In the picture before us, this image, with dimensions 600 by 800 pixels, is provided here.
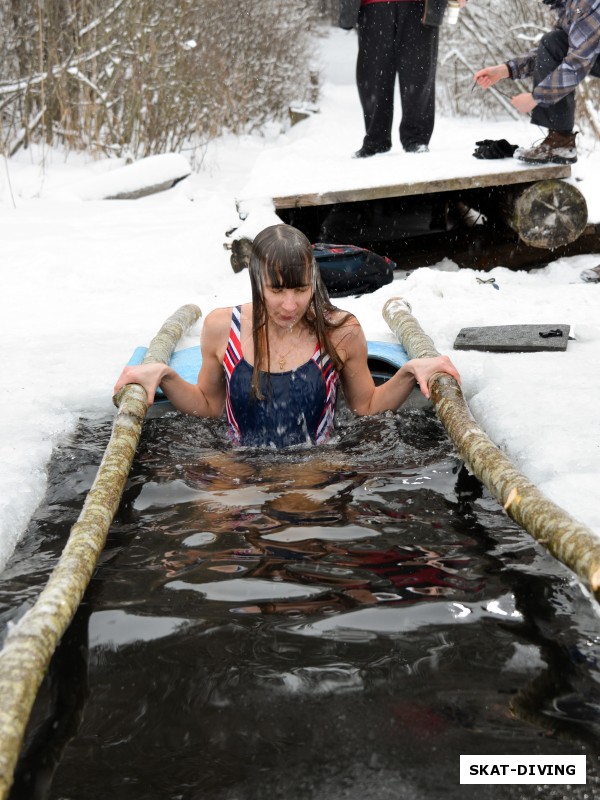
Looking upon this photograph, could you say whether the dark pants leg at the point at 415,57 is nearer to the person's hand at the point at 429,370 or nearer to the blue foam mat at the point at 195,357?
the blue foam mat at the point at 195,357

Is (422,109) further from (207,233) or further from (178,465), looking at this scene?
(178,465)

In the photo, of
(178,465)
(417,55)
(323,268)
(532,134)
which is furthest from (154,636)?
(532,134)

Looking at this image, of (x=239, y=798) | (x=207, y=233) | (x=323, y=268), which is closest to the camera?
(x=239, y=798)

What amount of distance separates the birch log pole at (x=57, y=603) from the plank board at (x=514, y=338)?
1931mm

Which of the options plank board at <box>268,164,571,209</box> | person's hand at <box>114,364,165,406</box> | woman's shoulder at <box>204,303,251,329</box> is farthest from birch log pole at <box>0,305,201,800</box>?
plank board at <box>268,164,571,209</box>

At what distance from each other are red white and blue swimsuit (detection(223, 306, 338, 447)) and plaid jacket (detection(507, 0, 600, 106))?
3.54 meters

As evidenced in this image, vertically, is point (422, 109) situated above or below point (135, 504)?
above

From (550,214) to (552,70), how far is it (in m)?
0.95

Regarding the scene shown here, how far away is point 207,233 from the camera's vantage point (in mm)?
8344

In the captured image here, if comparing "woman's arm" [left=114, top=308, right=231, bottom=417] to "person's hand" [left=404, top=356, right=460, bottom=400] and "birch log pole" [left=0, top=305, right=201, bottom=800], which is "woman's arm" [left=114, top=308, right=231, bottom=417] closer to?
"birch log pole" [left=0, top=305, right=201, bottom=800]

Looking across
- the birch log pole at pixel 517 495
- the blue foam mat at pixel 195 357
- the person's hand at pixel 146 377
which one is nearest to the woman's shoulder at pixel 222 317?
the person's hand at pixel 146 377

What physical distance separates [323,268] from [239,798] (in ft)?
15.5

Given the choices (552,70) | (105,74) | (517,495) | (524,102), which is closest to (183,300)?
(524,102)

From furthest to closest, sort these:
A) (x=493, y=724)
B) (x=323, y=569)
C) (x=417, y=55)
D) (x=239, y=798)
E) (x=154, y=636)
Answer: (x=417, y=55)
(x=323, y=569)
(x=154, y=636)
(x=493, y=724)
(x=239, y=798)
